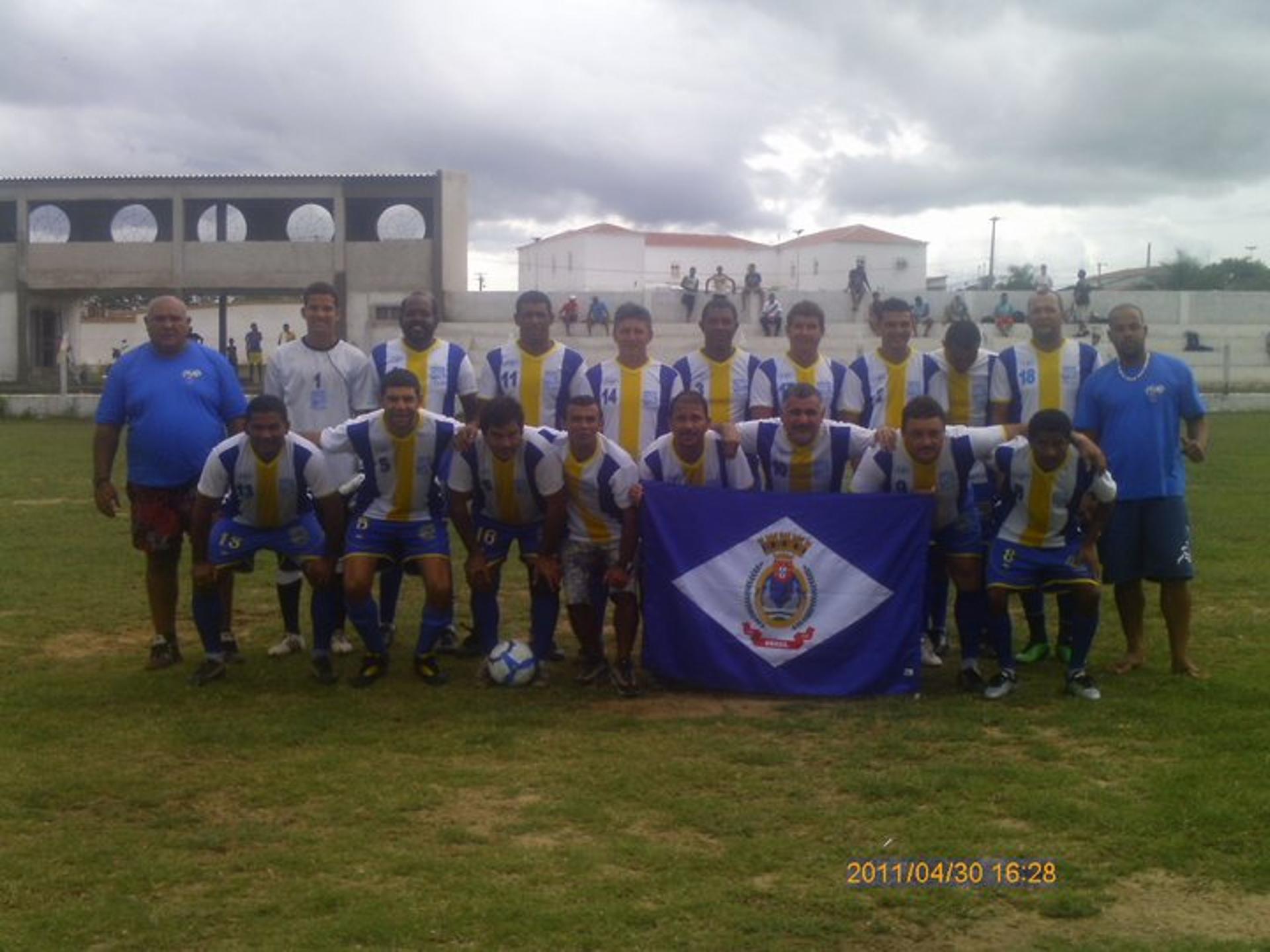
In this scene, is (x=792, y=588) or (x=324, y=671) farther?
(x=324, y=671)

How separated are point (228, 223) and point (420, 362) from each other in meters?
39.3

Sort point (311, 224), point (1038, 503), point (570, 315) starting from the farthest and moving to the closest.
Answer: 1. point (311, 224)
2. point (570, 315)
3. point (1038, 503)

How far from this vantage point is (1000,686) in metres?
7.05

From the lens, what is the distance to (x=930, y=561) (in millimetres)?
7621

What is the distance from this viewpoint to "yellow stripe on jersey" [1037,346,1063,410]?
7.95m

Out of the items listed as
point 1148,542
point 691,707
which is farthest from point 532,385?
point 1148,542

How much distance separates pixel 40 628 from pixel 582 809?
16.7 feet

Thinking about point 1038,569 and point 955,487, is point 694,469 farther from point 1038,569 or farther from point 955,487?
point 1038,569

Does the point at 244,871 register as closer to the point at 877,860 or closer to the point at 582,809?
the point at 582,809

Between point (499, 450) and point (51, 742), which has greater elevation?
point (499, 450)

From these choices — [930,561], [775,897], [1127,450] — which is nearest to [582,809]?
[775,897]

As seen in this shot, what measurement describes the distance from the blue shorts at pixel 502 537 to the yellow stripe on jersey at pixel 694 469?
86cm
